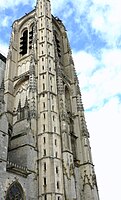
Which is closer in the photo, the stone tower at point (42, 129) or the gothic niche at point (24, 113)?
the stone tower at point (42, 129)

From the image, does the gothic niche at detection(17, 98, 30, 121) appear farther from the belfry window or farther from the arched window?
the belfry window

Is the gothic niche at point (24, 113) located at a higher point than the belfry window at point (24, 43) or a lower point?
lower

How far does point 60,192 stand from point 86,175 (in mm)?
6136

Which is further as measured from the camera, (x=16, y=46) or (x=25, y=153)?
(x=16, y=46)

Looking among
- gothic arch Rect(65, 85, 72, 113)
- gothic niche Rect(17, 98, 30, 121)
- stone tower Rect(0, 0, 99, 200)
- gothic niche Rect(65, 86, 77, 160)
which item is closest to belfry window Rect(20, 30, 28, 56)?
stone tower Rect(0, 0, 99, 200)

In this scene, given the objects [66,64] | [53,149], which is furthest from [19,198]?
[66,64]

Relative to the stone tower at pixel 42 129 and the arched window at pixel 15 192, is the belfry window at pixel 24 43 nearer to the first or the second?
the stone tower at pixel 42 129

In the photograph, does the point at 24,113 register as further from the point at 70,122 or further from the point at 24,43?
the point at 24,43

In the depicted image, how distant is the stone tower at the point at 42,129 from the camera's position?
75.4ft

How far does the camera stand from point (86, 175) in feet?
94.7

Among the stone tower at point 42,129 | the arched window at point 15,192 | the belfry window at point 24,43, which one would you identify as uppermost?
the belfry window at point 24,43

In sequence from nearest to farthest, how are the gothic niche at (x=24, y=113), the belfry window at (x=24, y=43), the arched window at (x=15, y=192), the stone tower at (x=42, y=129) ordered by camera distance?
the arched window at (x=15, y=192)
the stone tower at (x=42, y=129)
the gothic niche at (x=24, y=113)
the belfry window at (x=24, y=43)

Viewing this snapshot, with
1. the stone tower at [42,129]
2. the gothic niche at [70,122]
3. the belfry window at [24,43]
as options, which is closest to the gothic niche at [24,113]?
the stone tower at [42,129]

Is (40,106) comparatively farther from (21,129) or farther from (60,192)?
(60,192)
